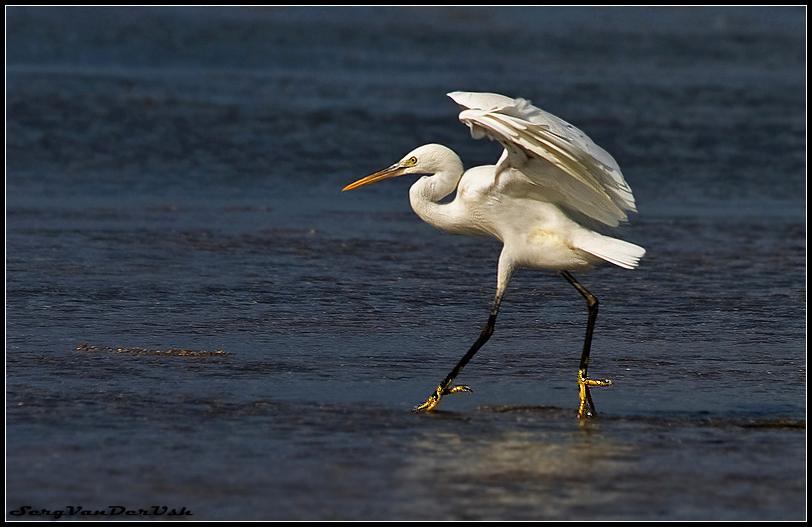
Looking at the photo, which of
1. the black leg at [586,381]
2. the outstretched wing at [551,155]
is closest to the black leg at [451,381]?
the black leg at [586,381]

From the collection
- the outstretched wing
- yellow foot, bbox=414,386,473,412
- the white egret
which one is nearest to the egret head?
the white egret

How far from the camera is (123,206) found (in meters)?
12.4

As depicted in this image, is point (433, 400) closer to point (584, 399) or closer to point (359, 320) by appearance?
point (584, 399)

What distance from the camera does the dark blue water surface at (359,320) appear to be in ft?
17.3

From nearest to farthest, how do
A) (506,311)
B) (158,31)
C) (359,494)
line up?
(359,494) → (506,311) → (158,31)

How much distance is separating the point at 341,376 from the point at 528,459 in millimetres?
1690

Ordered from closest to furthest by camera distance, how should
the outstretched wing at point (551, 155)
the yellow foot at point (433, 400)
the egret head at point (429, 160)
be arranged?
the outstretched wing at point (551, 155), the yellow foot at point (433, 400), the egret head at point (429, 160)

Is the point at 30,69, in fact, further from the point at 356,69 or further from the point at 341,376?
the point at 341,376

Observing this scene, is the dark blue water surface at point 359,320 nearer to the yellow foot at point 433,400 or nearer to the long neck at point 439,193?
the yellow foot at point 433,400

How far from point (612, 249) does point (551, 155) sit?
64 centimetres

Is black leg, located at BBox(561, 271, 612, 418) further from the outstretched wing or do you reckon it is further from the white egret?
the outstretched wing

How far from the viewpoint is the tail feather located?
6387 mm

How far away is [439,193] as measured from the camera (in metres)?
7.06

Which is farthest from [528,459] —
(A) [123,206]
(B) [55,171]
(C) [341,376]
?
(B) [55,171]
